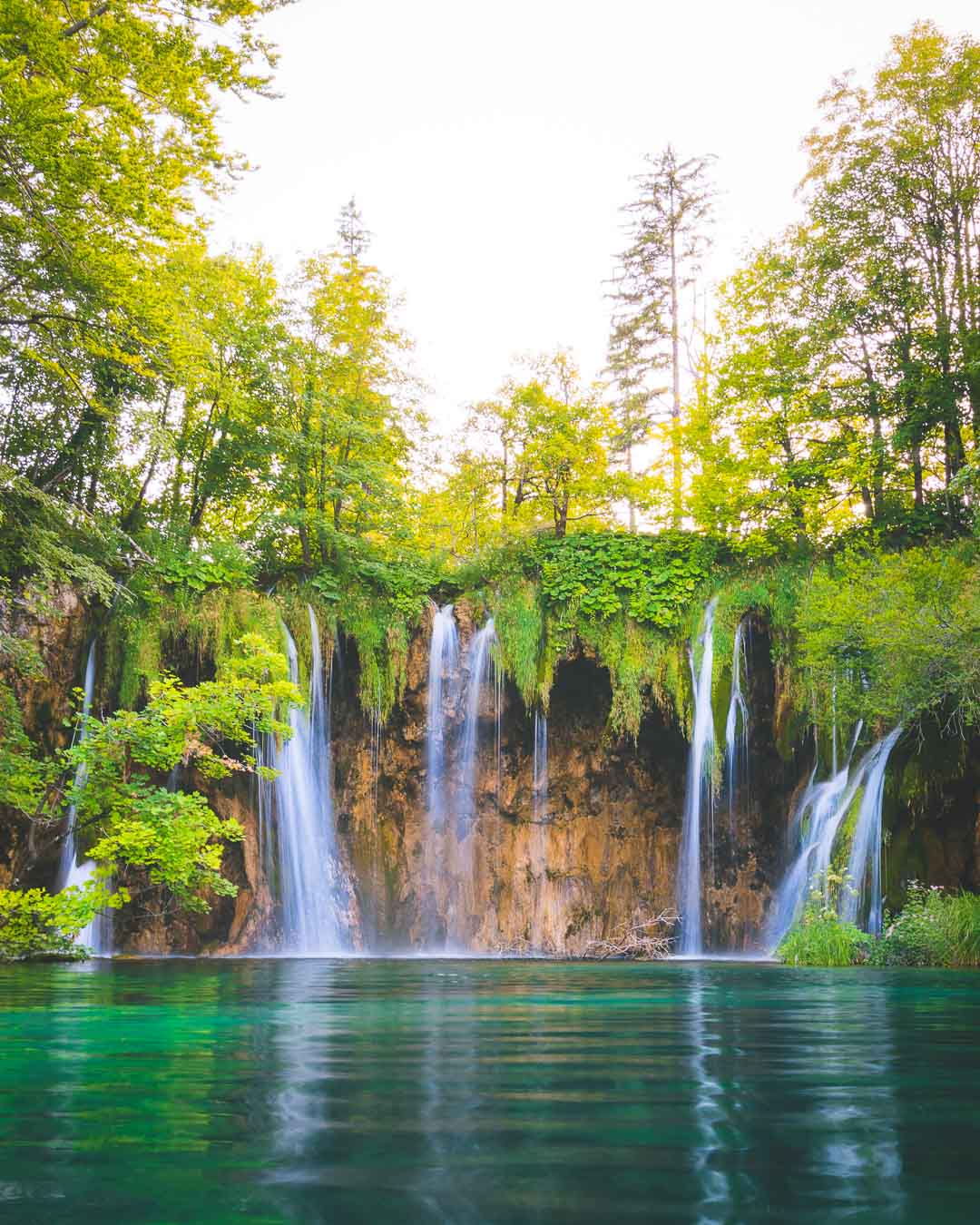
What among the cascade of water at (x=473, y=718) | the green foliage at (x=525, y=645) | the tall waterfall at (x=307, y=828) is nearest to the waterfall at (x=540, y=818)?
the green foliage at (x=525, y=645)

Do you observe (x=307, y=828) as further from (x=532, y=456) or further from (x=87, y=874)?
(x=532, y=456)

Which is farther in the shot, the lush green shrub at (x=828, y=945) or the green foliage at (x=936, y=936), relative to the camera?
the lush green shrub at (x=828, y=945)

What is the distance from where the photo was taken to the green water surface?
1.68 metres

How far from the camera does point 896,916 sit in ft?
48.1

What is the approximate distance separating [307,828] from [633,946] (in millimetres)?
6849

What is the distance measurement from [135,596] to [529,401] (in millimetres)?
10605

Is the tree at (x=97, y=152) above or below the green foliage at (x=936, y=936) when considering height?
above

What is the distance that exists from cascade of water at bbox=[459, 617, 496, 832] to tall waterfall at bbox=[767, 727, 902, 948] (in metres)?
7.06

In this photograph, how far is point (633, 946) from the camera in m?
17.8

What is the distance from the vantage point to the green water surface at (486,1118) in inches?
66.3

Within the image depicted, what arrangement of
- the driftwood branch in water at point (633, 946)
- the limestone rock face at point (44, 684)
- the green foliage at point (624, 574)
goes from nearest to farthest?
the driftwood branch in water at point (633, 946)
the limestone rock face at point (44, 684)
the green foliage at point (624, 574)

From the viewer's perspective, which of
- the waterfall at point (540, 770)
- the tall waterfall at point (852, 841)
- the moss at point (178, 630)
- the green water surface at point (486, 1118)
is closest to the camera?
the green water surface at point (486, 1118)

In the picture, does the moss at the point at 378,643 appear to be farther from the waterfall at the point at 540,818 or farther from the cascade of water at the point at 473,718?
the waterfall at the point at 540,818

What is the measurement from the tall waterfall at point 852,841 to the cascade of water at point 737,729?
220 centimetres
